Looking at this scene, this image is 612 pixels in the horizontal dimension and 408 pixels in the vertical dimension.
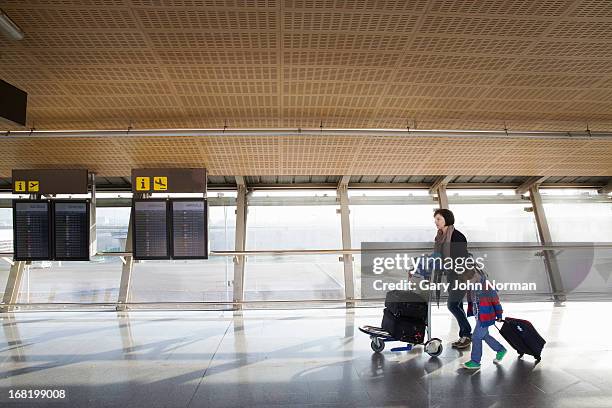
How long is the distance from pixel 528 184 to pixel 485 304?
6395 millimetres

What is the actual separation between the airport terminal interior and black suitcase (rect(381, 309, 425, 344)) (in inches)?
0.9

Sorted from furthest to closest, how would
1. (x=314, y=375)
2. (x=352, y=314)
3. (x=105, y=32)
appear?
(x=352, y=314)
(x=314, y=375)
(x=105, y=32)

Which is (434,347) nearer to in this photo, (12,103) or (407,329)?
(407,329)

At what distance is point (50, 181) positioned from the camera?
7105mm

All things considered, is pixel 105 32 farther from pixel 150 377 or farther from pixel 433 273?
pixel 433 273

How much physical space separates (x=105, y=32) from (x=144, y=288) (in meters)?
6.51

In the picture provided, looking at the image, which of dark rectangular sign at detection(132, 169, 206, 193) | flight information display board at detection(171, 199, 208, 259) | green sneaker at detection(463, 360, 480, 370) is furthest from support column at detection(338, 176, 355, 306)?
green sneaker at detection(463, 360, 480, 370)

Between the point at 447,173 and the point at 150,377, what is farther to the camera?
the point at 447,173

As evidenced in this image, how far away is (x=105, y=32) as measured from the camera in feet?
10.4

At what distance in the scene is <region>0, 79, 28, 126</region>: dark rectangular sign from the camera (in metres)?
3.71

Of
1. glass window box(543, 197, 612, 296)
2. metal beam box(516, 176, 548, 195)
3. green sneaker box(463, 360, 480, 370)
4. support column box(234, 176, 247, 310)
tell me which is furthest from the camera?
metal beam box(516, 176, 548, 195)

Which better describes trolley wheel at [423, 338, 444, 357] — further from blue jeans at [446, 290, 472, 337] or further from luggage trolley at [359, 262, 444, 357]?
blue jeans at [446, 290, 472, 337]

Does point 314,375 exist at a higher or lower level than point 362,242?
lower

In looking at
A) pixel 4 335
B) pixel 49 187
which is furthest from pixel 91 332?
pixel 49 187
